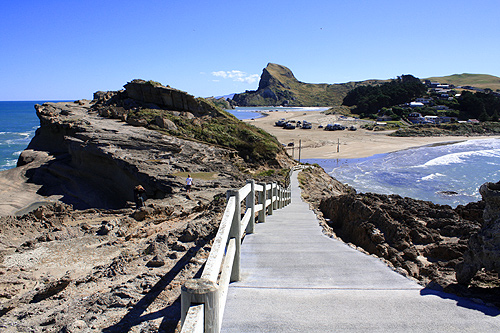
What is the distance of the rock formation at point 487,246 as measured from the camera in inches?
157

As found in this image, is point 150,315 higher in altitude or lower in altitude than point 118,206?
higher

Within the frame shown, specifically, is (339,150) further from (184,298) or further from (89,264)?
(184,298)

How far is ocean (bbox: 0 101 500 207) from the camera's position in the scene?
98.0 ft

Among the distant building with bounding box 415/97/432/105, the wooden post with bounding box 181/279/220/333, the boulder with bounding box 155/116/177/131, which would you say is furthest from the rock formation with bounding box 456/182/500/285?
the distant building with bounding box 415/97/432/105

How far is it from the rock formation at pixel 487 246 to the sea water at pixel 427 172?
23.4 meters

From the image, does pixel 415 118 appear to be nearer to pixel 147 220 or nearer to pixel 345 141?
pixel 345 141

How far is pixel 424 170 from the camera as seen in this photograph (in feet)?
130

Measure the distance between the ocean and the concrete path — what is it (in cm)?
2418

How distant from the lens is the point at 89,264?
6.45 metres

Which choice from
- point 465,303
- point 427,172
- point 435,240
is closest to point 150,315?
point 465,303

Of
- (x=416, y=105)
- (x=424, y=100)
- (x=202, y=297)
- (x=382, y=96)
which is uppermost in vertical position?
(x=382, y=96)

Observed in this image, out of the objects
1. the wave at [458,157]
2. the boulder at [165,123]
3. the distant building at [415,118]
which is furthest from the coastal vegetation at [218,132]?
the distant building at [415,118]

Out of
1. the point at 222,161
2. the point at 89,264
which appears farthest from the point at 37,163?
the point at 89,264

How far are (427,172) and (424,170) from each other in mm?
1229
